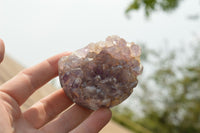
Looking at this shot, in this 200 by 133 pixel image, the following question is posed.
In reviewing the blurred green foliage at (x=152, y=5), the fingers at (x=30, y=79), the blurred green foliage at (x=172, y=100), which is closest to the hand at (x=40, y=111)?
the fingers at (x=30, y=79)

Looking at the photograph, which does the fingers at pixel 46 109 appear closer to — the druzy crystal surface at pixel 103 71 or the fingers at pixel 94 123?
the druzy crystal surface at pixel 103 71

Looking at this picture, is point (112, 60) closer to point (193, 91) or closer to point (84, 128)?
point (84, 128)

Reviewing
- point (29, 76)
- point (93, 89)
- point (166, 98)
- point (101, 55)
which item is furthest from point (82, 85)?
point (166, 98)

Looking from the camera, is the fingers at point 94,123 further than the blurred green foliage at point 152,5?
No

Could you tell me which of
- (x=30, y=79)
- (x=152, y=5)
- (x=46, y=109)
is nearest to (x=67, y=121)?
(x=46, y=109)

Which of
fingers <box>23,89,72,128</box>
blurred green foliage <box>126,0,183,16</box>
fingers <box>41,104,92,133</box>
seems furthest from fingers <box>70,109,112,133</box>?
blurred green foliage <box>126,0,183,16</box>

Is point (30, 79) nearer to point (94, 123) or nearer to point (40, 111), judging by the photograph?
point (40, 111)
